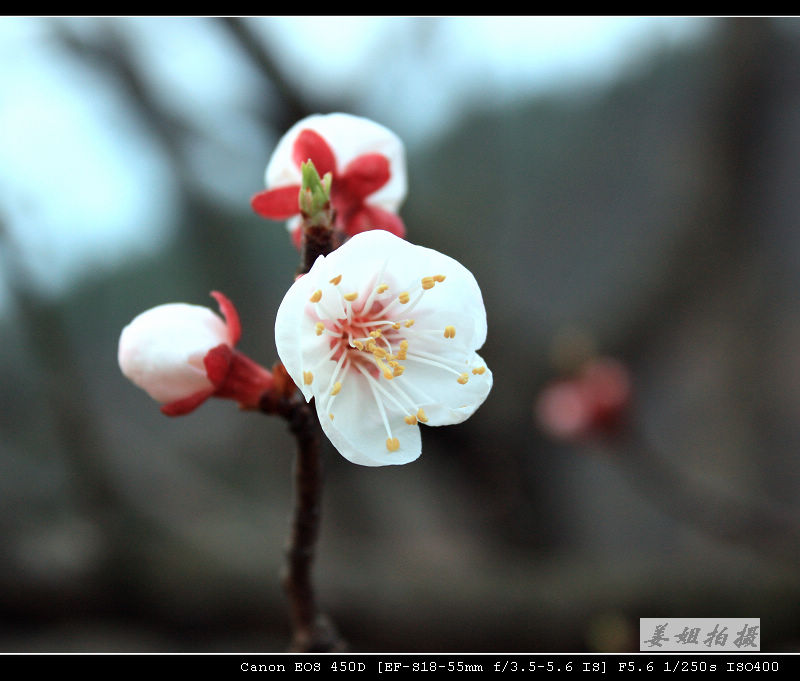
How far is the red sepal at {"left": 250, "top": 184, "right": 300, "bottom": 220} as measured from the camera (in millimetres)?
811

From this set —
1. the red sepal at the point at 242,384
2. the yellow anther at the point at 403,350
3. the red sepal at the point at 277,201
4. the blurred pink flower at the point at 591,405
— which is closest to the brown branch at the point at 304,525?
the red sepal at the point at 242,384

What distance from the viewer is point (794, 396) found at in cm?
450

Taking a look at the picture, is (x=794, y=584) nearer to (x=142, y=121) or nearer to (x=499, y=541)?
(x=499, y=541)

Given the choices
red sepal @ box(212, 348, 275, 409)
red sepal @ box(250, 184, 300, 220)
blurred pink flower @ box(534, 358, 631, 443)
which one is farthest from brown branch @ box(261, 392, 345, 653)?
blurred pink flower @ box(534, 358, 631, 443)

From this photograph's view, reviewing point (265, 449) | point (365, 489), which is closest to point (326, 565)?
point (365, 489)

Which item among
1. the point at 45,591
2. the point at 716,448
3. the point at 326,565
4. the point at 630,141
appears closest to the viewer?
the point at 45,591

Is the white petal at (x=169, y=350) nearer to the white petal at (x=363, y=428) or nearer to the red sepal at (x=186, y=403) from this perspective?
the red sepal at (x=186, y=403)

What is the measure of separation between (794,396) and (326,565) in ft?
11.9

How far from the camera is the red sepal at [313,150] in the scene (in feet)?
2.65

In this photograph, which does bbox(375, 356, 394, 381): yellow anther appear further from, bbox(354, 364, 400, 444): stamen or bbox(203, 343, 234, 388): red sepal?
bbox(203, 343, 234, 388): red sepal

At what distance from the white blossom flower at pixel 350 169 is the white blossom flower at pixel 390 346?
112 mm

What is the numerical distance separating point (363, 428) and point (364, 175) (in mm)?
322

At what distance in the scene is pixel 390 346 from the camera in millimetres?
827

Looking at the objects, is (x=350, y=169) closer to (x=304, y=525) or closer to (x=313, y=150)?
A: (x=313, y=150)
